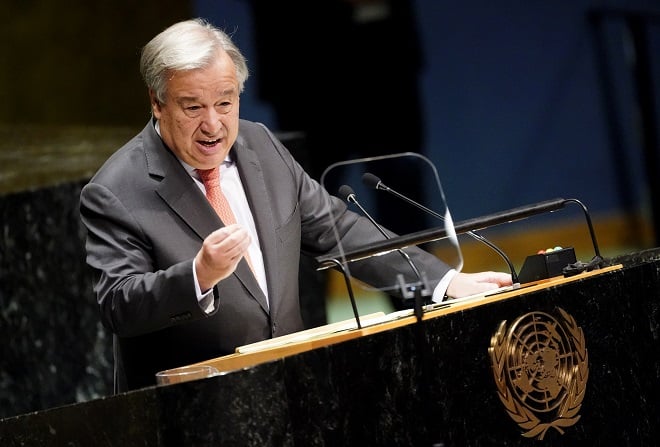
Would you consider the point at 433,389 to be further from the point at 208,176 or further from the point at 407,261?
Answer: the point at 208,176

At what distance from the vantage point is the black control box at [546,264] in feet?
7.87

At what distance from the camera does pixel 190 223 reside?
246 centimetres

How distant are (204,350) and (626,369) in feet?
2.97

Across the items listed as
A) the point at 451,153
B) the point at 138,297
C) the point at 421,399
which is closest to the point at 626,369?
the point at 421,399

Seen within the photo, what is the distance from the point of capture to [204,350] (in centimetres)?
243

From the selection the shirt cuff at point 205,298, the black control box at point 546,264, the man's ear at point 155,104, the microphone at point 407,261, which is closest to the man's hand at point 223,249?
the shirt cuff at point 205,298

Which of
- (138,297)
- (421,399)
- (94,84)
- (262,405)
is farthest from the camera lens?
(94,84)

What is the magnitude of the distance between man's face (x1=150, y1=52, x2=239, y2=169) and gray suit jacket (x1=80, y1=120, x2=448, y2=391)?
0.21 feet

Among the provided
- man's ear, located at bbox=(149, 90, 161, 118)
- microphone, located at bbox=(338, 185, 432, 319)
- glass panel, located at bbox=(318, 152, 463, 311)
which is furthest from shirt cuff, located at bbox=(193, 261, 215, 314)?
man's ear, located at bbox=(149, 90, 161, 118)

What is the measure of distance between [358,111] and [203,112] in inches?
108

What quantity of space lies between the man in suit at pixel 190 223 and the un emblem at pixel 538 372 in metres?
0.37

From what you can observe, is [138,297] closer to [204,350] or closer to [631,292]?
[204,350]

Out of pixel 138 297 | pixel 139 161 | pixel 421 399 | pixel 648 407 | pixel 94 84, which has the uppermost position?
pixel 94 84

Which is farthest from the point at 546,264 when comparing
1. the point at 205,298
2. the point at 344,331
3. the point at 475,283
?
the point at 205,298
